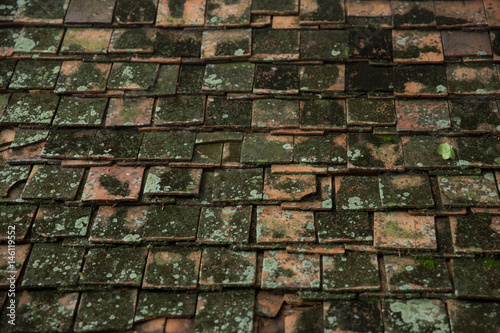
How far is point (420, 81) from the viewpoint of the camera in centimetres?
289

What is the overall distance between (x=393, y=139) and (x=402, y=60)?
61 cm

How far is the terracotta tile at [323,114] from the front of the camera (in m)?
2.84

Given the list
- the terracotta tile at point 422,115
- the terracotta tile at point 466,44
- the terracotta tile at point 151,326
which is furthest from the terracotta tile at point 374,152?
the terracotta tile at point 151,326

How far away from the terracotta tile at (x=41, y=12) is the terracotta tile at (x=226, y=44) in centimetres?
117

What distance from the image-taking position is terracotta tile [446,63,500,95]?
9.27 feet

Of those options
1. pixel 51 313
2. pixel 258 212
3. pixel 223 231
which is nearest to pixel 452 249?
pixel 258 212

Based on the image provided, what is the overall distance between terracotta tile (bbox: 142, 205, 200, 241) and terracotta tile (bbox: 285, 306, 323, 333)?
78 cm

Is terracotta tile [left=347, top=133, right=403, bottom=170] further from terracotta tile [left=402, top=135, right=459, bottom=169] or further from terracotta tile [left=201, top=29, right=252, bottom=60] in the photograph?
terracotta tile [left=201, top=29, right=252, bottom=60]

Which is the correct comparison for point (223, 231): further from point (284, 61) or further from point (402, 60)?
point (402, 60)

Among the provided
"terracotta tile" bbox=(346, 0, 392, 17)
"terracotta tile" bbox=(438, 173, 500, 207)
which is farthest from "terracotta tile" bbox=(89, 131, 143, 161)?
"terracotta tile" bbox=(438, 173, 500, 207)

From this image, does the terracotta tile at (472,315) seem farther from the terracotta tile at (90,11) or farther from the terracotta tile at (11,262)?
the terracotta tile at (90,11)

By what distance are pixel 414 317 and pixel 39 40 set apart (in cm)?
328

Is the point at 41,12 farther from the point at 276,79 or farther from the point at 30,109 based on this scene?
the point at 276,79

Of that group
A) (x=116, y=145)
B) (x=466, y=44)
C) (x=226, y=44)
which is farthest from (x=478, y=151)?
(x=116, y=145)
